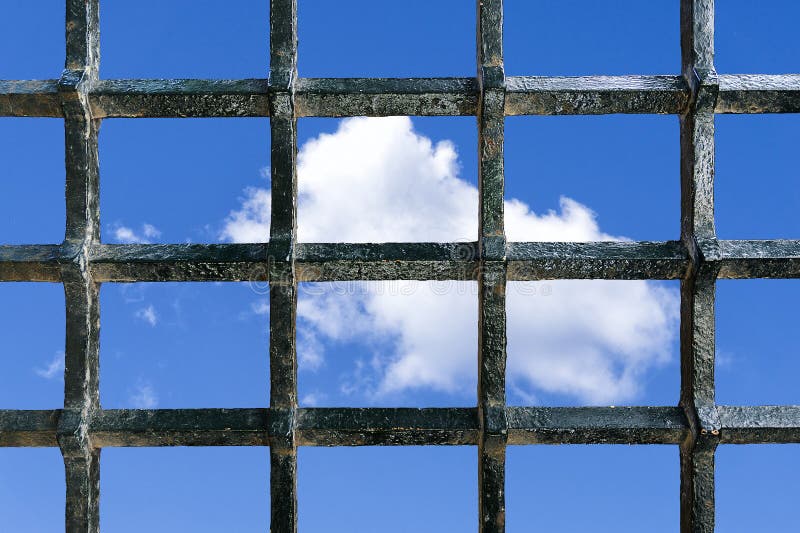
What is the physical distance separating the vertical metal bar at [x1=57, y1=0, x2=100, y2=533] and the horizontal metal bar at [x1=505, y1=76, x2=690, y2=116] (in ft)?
2.96

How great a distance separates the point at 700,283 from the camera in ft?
6.56

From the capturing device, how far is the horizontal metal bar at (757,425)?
2008 millimetres

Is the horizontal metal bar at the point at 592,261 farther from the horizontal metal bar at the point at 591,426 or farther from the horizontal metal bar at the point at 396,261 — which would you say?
the horizontal metal bar at the point at 591,426

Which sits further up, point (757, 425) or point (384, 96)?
point (384, 96)

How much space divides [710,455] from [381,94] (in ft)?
3.36

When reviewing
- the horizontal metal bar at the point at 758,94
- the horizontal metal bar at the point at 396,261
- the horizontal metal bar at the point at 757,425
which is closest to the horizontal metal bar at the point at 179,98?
the horizontal metal bar at the point at 396,261

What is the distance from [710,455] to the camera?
2002 mm

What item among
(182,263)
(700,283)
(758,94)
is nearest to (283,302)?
(182,263)

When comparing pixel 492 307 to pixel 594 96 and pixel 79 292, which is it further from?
pixel 79 292

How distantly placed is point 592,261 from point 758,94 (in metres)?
0.52

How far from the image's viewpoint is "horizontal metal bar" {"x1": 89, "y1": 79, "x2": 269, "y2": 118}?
6.70 feet

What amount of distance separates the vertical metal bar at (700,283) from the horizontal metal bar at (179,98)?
914 millimetres

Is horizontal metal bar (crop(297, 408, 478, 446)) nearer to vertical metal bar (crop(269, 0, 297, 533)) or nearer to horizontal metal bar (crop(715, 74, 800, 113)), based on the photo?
vertical metal bar (crop(269, 0, 297, 533))

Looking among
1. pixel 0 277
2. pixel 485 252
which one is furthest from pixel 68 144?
pixel 485 252
